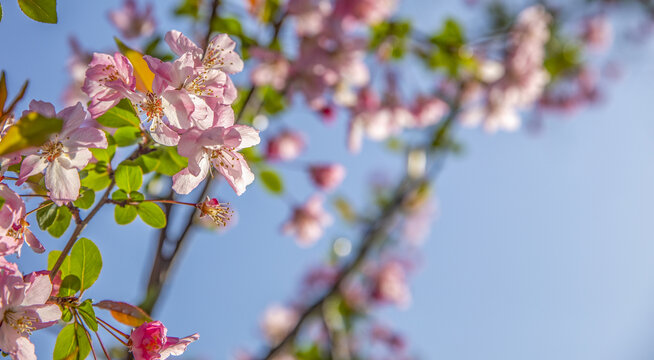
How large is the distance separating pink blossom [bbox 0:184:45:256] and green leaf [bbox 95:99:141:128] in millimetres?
189

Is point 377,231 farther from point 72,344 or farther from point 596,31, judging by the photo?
point 596,31

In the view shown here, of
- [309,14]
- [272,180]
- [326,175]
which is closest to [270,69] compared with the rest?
[309,14]

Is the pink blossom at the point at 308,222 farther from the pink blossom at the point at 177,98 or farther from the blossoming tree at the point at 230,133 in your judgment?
the pink blossom at the point at 177,98

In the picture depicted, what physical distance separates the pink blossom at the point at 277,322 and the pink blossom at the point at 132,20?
2.36 meters

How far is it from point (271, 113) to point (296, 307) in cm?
238

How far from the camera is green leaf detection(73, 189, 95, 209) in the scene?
80 cm

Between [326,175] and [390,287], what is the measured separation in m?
1.34

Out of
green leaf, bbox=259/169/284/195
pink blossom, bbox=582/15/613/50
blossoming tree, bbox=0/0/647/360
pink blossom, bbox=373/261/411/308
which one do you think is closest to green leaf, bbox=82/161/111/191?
blossoming tree, bbox=0/0/647/360

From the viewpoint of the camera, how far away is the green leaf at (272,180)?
1.65 metres

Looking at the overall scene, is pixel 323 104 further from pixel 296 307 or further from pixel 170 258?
pixel 296 307

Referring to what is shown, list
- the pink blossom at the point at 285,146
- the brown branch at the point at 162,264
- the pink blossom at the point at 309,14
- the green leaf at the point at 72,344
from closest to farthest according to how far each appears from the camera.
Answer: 1. the green leaf at the point at 72,344
2. the brown branch at the point at 162,264
3. the pink blossom at the point at 309,14
4. the pink blossom at the point at 285,146

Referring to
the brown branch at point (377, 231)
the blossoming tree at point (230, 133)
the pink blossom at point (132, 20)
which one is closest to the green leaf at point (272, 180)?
the blossoming tree at point (230, 133)

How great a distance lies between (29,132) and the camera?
547 millimetres

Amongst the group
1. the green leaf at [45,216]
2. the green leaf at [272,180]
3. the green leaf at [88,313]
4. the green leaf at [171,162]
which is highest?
the green leaf at [272,180]
